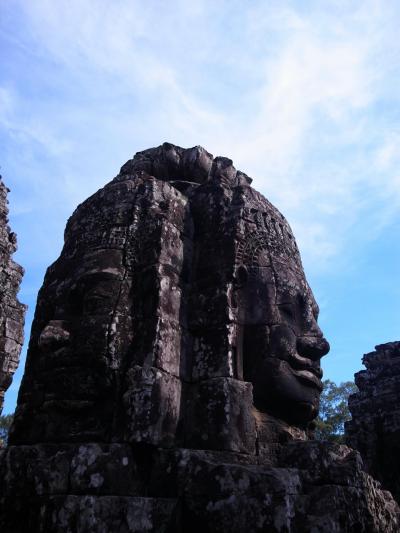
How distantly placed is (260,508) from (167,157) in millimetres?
4364

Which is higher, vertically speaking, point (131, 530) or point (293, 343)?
point (293, 343)

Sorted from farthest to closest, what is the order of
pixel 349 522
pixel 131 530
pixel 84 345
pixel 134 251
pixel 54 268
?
pixel 54 268 → pixel 134 251 → pixel 84 345 → pixel 349 522 → pixel 131 530

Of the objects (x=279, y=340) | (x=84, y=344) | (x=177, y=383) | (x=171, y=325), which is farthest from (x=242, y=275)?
(x=84, y=344)

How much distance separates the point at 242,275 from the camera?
503cm

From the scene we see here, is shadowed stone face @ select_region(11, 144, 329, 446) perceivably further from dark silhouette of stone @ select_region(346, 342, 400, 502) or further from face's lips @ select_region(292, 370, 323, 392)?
dark silhouette of stone @ select_region(346, 342, 400, 502)

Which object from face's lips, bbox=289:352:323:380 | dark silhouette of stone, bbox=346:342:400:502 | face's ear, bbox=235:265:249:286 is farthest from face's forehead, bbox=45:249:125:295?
dark silhouette of stone, bbox=346:342:400:502

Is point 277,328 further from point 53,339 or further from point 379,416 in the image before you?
point 379,416

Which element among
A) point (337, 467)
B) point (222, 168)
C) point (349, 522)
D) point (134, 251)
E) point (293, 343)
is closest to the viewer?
point (349, 522)

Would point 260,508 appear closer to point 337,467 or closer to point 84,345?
point 337,467

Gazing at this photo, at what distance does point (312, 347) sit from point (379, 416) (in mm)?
5471

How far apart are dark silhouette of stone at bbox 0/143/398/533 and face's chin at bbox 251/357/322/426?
1 cm

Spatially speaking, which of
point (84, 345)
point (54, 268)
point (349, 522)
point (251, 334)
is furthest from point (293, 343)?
point (54, 268)

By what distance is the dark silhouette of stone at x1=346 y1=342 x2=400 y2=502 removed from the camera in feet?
28.8

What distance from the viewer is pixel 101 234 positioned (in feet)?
17.0
